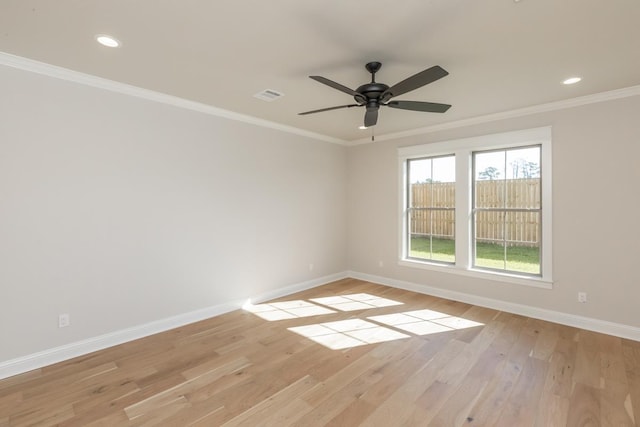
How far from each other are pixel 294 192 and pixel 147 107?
2.40 metres

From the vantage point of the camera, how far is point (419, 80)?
2.20 metres

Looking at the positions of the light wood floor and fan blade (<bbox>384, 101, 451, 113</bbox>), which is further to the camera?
fan blade (<bbox>384, 101, 451, 113</bbox>)

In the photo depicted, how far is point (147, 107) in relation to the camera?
335 centimetres

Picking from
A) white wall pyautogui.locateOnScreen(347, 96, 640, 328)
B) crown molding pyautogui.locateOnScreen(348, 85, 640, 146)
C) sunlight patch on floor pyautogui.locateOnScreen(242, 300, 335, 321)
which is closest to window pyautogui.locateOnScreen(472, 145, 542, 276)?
white wall pyautogui.locateOnScreen(347, 96, 640, 328)

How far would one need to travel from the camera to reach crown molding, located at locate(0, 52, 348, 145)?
102 inches

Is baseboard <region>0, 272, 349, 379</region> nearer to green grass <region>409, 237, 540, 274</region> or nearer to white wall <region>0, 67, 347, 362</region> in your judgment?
Answer: white wall <region>0, 67, 347, 362</region>

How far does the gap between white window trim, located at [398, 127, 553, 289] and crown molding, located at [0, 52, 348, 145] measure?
7.95ft

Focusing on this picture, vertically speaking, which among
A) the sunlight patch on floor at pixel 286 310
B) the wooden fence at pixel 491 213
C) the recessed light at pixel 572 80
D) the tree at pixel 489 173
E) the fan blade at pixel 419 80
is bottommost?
the sunlight patch on floor at pixel 286 310

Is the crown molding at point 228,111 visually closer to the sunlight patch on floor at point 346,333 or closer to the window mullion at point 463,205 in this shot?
the window mullion at point 463,205

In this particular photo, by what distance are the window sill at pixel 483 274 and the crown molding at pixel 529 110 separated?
2.15 metres

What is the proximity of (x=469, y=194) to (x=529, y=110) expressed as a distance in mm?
1306

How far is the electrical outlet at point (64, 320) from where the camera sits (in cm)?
283

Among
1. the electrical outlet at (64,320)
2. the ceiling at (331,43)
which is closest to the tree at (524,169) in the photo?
the ceiling at (331,43)

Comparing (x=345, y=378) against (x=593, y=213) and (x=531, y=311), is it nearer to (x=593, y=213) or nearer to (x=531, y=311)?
(x=531, y=311)
